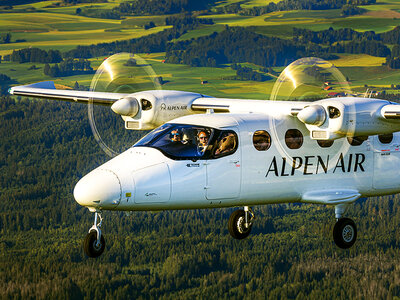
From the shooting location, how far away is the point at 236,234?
1248 inches

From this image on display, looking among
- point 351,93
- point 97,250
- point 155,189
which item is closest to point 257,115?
point 351,93

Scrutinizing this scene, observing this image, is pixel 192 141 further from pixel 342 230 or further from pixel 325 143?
pixel 342 230

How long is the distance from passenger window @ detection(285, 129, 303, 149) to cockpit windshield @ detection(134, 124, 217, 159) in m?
3.65

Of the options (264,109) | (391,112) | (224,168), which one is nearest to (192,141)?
(224,168)

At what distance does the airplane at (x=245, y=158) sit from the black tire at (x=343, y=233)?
1.7 inches

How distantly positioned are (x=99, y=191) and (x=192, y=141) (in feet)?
14.7

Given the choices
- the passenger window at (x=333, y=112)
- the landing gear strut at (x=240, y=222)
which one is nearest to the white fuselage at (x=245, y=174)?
the passenger window at (x=333, y=112)

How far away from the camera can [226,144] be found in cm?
2636

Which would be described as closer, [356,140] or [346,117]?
[346,117]

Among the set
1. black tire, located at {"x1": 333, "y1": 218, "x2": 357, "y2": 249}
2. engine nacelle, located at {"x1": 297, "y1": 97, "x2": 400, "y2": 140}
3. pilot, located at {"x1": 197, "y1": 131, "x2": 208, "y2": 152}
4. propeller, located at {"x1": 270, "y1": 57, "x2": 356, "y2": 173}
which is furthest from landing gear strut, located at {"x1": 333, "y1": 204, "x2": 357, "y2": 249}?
pilot, located at {"x1": 197, "y1": 131, "x2": 208, "y2": 152}

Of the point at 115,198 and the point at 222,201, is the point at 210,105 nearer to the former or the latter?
the point at 222,201

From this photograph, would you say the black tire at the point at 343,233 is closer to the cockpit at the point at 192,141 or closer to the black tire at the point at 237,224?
the black tire at the point at 237,224

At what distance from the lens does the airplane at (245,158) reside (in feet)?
79.2

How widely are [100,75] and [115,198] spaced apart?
11.3 metres
